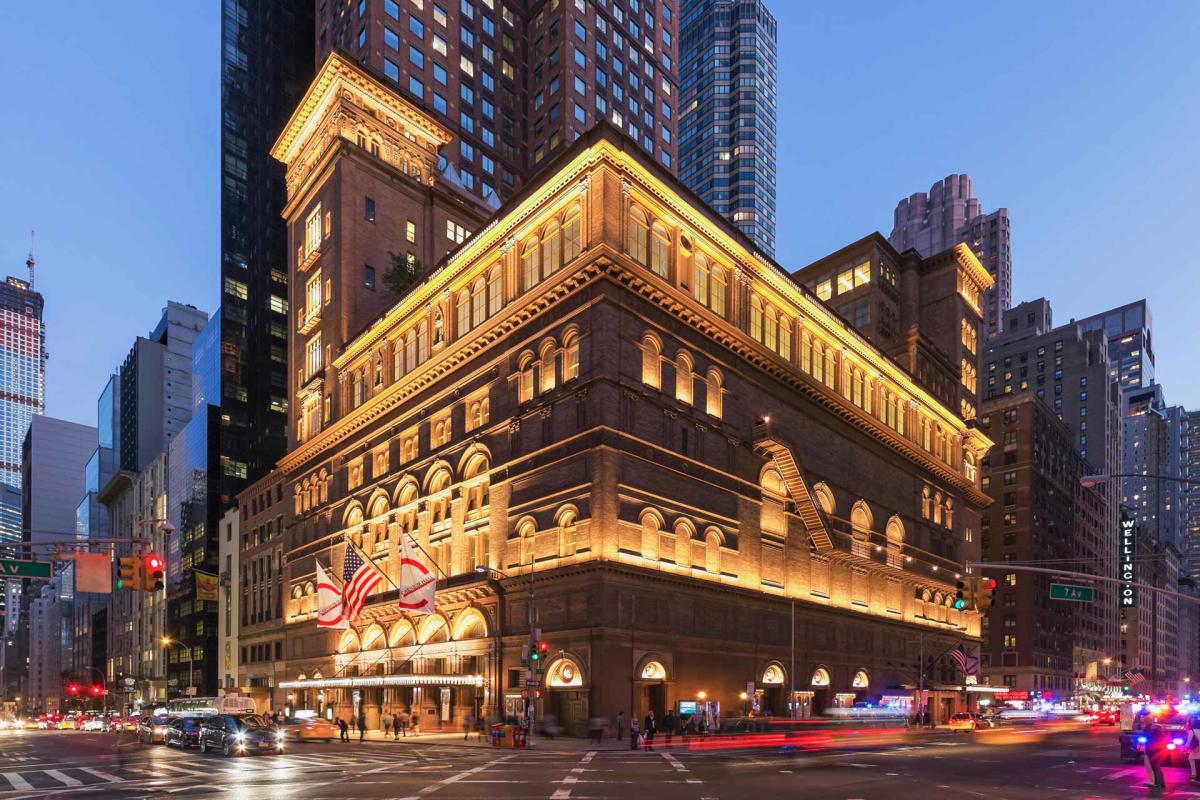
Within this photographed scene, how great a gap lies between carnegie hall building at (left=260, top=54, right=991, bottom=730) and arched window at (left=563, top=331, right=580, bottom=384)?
0.17 m

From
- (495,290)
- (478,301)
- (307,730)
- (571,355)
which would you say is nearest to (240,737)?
(307,730)

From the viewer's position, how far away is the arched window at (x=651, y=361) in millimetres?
49188

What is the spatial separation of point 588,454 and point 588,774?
19.9m

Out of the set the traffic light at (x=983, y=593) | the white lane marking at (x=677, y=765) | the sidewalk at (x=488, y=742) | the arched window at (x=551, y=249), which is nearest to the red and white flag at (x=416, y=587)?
the sidewalk at (x=488, y=742)

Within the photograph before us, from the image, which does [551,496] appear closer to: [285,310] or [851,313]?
[851,313]

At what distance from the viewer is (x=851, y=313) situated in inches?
3701

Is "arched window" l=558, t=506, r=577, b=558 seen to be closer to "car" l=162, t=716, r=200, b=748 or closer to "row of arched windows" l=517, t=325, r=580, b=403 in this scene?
"row of arched windows" l=517, t=325, r=580, b=403

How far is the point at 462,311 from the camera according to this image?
59.1m

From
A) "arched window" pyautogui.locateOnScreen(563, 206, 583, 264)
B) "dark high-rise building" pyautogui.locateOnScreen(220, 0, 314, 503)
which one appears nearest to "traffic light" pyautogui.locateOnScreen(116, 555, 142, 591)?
"arched window" pyautogui.locateOnScreen(563, 206, 583, 264)

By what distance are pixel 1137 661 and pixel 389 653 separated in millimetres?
172493

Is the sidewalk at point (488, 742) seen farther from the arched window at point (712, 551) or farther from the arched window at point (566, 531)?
the arched window at point (712, 551)

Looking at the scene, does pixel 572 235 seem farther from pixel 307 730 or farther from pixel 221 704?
pixel 221 704

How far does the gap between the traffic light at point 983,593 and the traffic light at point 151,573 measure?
26591mm

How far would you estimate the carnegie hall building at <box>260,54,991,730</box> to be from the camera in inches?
1847
